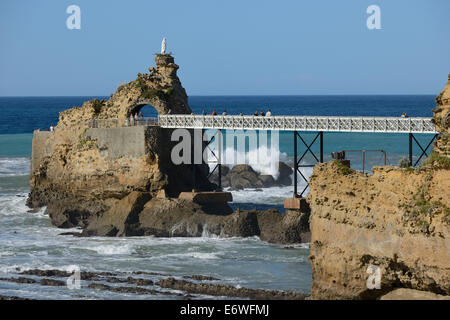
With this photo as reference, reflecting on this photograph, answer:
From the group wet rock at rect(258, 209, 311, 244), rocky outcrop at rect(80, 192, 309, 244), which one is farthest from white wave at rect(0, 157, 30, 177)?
wet rock at rect(258, 209, 311, 244)

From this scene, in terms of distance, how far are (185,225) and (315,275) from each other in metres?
17.4

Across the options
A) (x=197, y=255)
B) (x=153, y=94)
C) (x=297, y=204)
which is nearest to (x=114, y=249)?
(x=197, y=255)

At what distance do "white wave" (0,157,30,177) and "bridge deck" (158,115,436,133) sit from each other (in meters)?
25.4

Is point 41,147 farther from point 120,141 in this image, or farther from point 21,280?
point 21,280

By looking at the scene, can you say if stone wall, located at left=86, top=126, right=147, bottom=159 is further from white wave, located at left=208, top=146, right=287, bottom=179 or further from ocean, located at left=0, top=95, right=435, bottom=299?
white wave, located at left=208, top=146, right=287, bottom=179

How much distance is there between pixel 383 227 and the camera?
24.9 m

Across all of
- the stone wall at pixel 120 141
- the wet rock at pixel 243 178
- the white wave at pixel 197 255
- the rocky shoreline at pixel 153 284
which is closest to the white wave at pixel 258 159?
the wet rock at pixel 243 178

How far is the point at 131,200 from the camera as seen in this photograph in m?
45.4

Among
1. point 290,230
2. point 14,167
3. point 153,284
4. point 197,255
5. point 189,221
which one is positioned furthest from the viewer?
point 14,167

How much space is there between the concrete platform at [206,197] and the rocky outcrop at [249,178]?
621 inches

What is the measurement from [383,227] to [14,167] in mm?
54071

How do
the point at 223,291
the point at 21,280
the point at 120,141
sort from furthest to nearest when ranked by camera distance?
the point at 120,141 → the point at 21,280 → the point at 223,291
